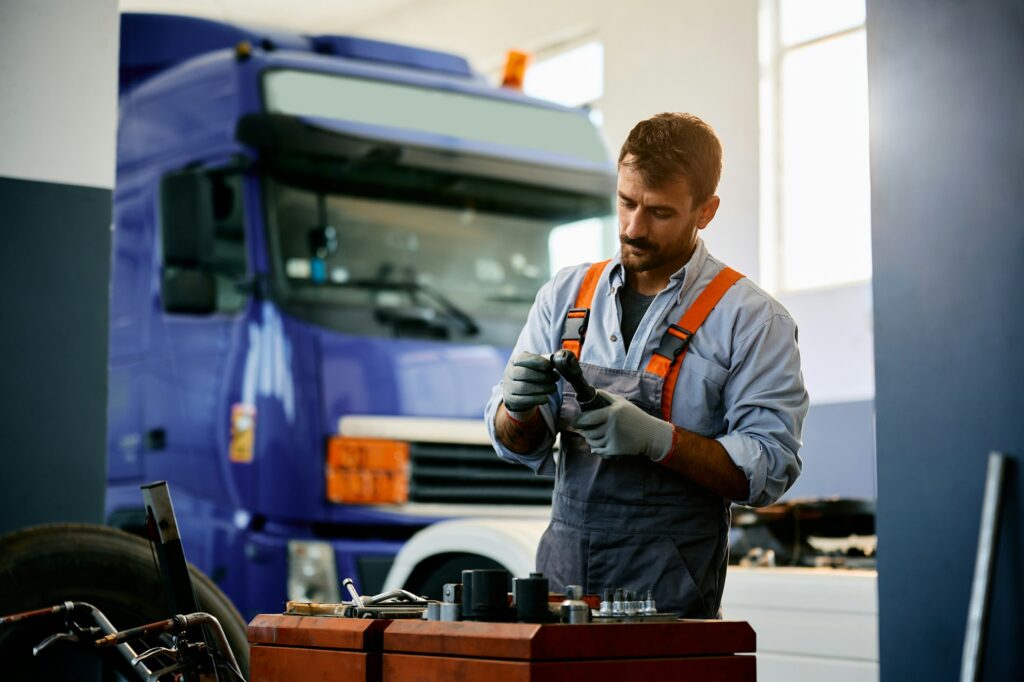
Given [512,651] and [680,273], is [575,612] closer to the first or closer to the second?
[512,651]

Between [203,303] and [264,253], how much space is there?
33 cm

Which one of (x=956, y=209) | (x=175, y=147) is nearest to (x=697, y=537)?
(x=956, y=209)

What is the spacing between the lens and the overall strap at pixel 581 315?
2.42 m

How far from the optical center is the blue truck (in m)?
5.05

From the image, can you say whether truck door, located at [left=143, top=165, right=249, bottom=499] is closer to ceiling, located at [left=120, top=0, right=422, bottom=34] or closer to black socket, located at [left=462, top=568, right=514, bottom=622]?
black socket, located at [left=462, top=568, right=514, bottom=622]

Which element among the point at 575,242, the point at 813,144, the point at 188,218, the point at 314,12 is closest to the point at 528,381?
the point at 188,218

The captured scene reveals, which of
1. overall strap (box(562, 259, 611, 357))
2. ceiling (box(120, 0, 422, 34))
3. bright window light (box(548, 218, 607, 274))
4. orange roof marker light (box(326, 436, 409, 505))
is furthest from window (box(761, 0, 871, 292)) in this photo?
overall strap (box(562, 259, 611, 357))

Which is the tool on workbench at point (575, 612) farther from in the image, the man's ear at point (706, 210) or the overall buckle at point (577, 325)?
the man's ear at point (706, 210)

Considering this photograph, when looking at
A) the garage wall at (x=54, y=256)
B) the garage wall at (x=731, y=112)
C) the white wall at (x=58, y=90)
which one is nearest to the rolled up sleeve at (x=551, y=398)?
the garage wall at (x=54, y=256)

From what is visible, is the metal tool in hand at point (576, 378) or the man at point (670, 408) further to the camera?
the man at point (670, 408)

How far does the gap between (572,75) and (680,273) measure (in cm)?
804

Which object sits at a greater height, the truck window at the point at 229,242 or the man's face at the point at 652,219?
the truck window at the point at 229,242

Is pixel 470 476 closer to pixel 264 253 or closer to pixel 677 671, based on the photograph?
pixel 264 253

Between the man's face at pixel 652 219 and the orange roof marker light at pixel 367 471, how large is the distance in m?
2.92
